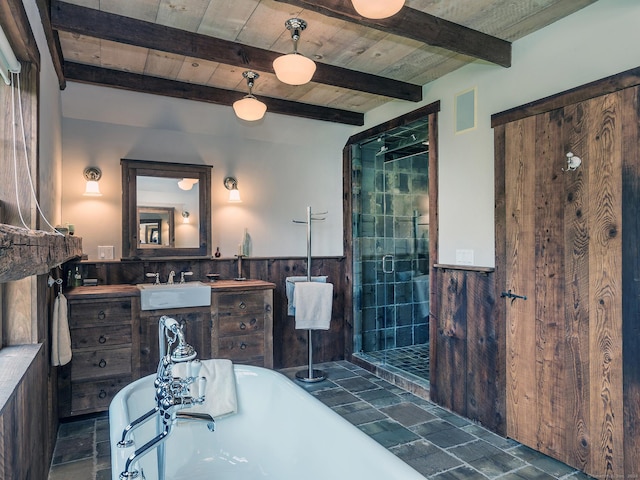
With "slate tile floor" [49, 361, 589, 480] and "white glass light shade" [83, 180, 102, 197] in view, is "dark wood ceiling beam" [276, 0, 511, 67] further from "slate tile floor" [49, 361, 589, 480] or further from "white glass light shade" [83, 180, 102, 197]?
"slate tile floor" [49, 361, 589, 480]

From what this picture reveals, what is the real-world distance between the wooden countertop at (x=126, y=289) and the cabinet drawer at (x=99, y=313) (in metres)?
0.07

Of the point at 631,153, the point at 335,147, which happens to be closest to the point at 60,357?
the point at 335,147

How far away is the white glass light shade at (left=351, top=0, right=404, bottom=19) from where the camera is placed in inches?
72.5

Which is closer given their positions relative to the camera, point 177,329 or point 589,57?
point 177,329

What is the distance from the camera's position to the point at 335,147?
4.57m

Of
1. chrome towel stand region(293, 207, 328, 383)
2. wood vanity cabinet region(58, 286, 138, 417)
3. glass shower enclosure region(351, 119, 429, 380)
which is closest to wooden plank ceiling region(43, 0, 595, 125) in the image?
glass shower enclosure region(351, 119, 429, 380)

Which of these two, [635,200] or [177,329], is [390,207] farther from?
[177,329]

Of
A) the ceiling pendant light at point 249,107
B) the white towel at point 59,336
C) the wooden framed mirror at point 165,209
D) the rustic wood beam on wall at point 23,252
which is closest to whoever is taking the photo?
the rustic wood beam on wall at point 23,252

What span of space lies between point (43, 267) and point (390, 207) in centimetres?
368

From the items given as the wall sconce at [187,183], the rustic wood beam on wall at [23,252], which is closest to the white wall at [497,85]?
the wall sconce at [187,183]

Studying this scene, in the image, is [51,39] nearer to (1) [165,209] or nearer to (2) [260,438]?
(1) [165,209]

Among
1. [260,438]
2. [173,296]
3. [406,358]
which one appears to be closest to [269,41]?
[173,296]

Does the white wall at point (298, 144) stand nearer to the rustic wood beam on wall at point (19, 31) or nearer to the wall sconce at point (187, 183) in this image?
the wall sconce at point (187, 183)

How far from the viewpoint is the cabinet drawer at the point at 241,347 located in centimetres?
352
